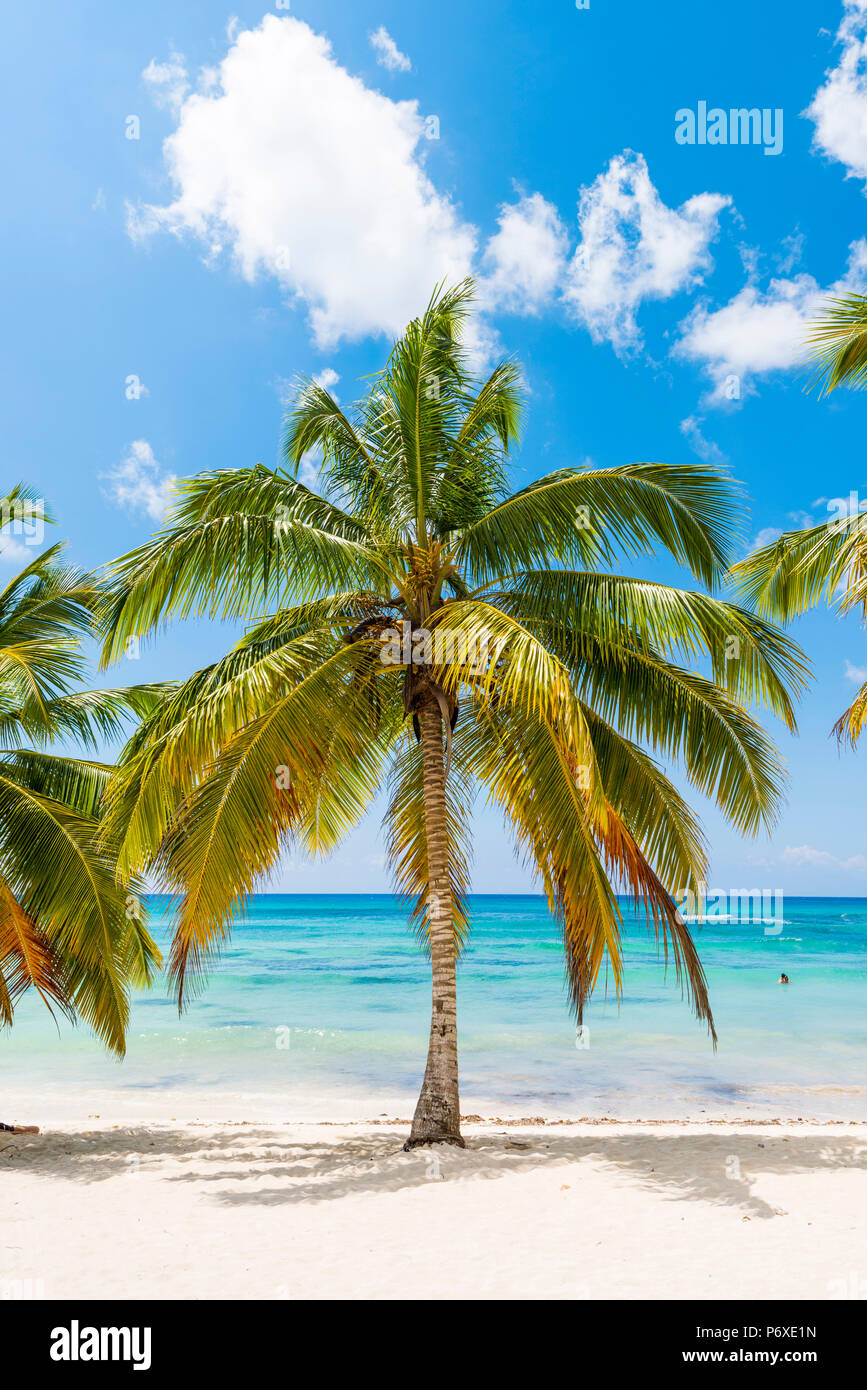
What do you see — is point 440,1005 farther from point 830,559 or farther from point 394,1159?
point 830,559

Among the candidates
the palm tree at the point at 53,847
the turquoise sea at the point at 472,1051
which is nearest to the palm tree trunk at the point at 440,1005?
the palm tree at the point at 53,847

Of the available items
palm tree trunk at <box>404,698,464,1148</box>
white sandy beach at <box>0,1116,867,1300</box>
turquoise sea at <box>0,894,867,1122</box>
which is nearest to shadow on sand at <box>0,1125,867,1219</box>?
white sandy beach at <box>0,1116,867,1300</box>

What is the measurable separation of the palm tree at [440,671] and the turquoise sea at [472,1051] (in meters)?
7.00

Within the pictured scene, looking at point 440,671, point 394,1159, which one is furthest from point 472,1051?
point 440,671

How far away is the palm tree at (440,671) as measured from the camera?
7.25 m

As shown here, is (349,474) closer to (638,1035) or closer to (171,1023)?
(638,1035)

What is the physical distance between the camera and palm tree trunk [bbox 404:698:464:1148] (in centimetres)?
819

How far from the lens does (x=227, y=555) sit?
26.2 feet

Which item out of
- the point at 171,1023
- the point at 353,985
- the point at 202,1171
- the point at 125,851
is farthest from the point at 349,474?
the point at 353,985

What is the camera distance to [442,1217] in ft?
20.7

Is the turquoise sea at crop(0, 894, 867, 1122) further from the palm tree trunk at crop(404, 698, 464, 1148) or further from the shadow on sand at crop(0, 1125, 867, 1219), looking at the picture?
the palm tree trunk at crop(404, 698, 464, 1148)

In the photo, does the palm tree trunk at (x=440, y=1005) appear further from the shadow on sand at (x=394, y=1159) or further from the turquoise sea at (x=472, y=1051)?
the turquoise sea at (x=472, y=1051)

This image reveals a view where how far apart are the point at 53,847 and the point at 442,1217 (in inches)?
187

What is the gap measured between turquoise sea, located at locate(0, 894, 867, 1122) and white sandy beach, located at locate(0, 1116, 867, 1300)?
4.80 meters
